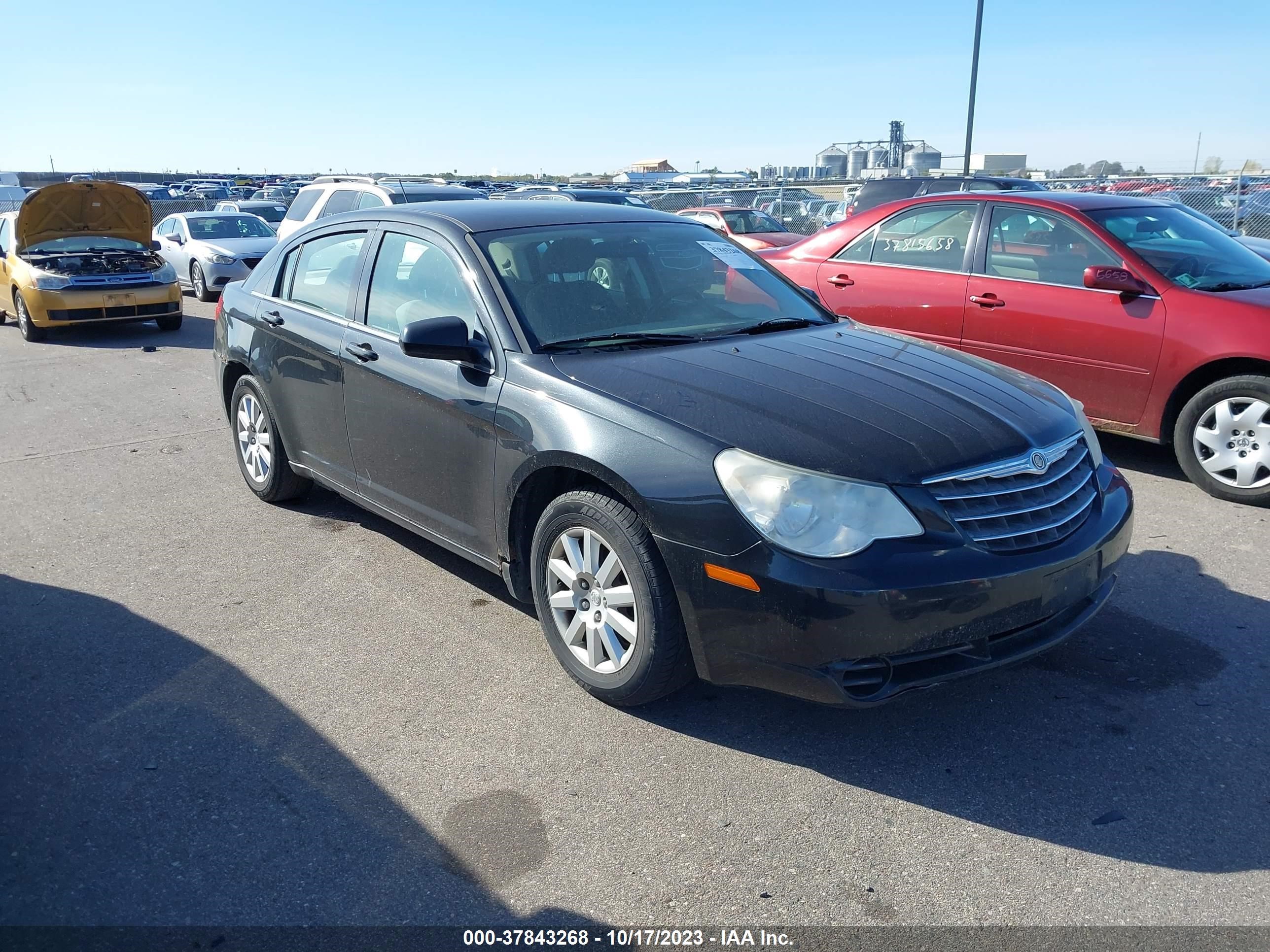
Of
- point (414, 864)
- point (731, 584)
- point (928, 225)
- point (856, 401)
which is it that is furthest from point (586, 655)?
point (928, 225)

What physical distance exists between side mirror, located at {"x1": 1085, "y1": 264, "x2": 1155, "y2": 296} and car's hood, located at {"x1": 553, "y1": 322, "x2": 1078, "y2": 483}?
2.28 meters

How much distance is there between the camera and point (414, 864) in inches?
112

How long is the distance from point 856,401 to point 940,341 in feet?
12.3

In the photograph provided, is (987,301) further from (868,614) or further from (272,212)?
(272,212)

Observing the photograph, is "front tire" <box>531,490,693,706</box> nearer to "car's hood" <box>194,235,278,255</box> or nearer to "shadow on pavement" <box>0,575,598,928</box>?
"shadow on pavement" <box>0,575,598,928</box>

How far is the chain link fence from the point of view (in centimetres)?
1911

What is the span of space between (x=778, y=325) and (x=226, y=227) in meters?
15.4

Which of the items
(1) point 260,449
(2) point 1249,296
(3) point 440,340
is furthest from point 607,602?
(2) point 1249,296

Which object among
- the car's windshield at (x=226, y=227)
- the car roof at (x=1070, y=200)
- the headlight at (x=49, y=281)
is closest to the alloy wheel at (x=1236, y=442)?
the car roof at (x=1070, y=200)

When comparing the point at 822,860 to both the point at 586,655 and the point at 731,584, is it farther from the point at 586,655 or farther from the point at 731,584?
the point at 586,655

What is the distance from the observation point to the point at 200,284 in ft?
55.4

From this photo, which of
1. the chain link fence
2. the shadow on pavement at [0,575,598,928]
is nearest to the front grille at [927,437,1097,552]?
the shadow on pavement at [0,575,598,928]

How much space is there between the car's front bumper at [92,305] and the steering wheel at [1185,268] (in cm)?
1155

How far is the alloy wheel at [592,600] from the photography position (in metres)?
3.48
